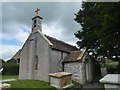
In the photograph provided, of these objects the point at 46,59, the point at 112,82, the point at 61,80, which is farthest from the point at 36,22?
the point at 112,82

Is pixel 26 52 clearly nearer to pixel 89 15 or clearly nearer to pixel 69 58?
pixel 69 58

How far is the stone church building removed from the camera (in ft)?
69.8

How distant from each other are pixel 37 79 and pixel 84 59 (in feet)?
23.5

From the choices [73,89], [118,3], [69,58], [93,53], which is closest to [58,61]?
[69,58]

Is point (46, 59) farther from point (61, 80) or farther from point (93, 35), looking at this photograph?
point (93, 35)

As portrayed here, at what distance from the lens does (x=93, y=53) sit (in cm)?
2678

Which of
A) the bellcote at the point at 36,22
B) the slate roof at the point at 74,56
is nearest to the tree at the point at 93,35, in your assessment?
the slate roof at the point at 74,56

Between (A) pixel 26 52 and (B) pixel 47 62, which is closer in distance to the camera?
(B) pixel 47 62

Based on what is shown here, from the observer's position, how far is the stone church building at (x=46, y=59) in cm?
2128

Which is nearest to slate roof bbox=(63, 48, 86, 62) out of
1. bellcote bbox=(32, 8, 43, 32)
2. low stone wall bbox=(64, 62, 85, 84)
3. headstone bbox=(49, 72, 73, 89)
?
low stone wall bbox=(64, 62, 85, 84)

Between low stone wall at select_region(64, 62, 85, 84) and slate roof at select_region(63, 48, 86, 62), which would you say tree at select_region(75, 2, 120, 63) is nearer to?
slate roof at select_region(63, 48, 86, 62)

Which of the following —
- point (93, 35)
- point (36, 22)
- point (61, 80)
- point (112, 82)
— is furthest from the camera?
point (36, 22)

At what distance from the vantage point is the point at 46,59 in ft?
70.1

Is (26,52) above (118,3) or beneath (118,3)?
beneath
